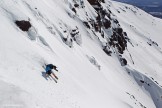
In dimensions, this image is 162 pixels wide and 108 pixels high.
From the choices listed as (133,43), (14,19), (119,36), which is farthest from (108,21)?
(14,19)

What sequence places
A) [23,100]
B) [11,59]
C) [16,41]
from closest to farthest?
[23,100] → [11,59] → [16,41]

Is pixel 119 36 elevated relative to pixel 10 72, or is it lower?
lower

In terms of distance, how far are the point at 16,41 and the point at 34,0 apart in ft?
59.1

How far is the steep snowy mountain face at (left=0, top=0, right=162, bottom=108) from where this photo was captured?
22.7m

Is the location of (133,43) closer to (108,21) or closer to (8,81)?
(108,21)

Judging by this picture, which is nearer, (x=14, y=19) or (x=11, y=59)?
(x=11, y=59)

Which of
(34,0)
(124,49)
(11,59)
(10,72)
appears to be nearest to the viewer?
(10,72)

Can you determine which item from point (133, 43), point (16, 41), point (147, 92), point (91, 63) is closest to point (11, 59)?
point (16, 41)

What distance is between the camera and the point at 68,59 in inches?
1591

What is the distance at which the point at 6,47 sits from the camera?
26328mm

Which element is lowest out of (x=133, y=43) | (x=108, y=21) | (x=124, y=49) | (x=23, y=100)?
(x=133, y=43)

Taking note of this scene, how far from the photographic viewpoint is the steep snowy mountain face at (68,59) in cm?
2270

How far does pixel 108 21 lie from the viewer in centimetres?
8450

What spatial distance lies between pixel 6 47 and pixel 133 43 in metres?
80.0
